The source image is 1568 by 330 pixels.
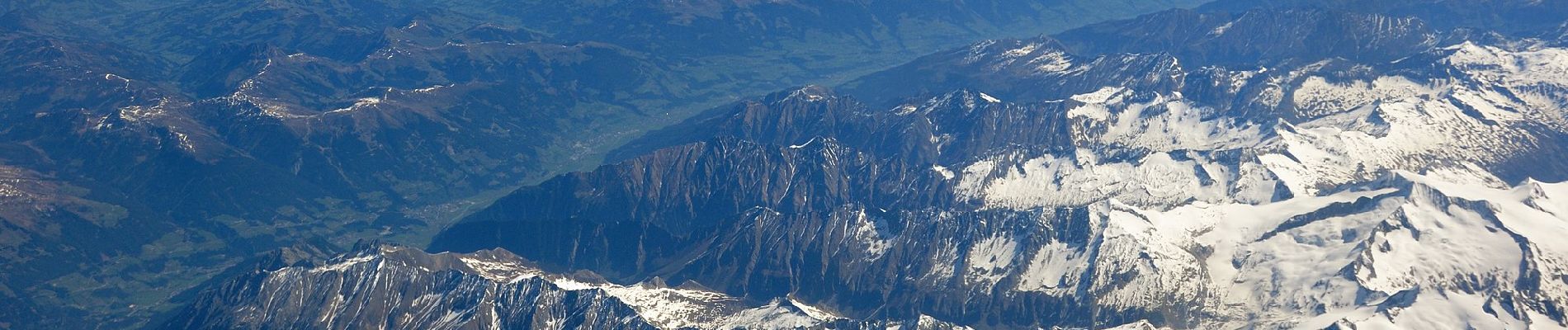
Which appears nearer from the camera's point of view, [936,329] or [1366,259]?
[936,329]

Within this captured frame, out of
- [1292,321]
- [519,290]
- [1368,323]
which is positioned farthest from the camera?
[519,290]

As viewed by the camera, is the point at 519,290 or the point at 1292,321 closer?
the point at 1292,321

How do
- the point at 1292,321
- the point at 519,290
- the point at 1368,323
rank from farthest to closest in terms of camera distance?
the point at 519,290 → the point at 1292,321 → the point at 1368,323

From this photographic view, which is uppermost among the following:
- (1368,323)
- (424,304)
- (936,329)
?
(1368,323)

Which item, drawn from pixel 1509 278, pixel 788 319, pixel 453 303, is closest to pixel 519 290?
pixel 453 303

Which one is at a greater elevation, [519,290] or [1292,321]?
[1292,321]

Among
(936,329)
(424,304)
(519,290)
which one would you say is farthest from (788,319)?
(424,304)

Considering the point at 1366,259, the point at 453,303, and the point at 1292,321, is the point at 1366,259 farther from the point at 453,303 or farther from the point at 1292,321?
the point at 453,303

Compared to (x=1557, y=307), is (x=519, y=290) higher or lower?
lower

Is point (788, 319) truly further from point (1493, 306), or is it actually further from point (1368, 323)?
point (1493, 306)
